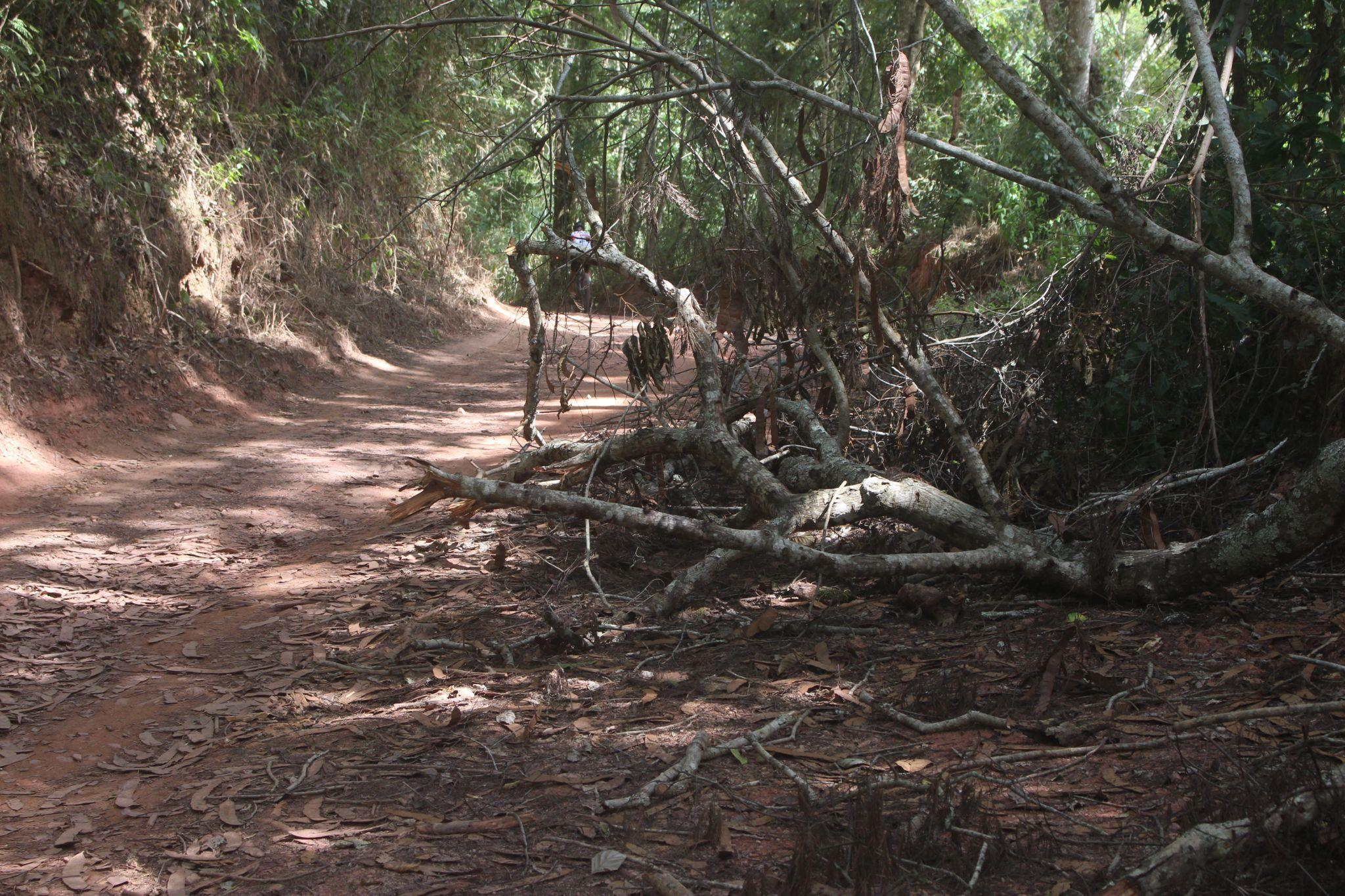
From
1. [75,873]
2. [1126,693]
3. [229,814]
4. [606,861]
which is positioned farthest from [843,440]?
[75,873]

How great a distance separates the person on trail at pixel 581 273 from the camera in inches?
246

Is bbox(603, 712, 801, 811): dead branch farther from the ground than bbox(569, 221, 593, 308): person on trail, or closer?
closer

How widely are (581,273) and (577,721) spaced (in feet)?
11.3

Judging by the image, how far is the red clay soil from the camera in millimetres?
2730

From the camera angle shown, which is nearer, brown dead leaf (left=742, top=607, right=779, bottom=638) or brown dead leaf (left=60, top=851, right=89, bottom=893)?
brown dead leaf (left=60, top=851, right=89, bottom=893)

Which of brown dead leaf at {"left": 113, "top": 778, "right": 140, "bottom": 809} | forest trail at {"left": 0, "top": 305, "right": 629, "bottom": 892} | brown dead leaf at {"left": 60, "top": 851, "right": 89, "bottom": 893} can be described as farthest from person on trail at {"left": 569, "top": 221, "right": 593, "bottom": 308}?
brown dead leaf at {"left": 60, "top": 851, "right": 89, "bottom": 893}

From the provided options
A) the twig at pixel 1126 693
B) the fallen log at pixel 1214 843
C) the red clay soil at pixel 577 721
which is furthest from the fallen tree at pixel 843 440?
the fallen log at pixel 1214 843

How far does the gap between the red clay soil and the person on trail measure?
1585 millimetres

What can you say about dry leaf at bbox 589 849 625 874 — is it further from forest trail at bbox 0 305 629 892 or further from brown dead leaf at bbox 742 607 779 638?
brown dead leaf at bbox 742 607 779 638

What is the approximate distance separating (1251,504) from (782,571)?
2.48m

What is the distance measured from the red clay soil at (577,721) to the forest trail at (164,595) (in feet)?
0.07

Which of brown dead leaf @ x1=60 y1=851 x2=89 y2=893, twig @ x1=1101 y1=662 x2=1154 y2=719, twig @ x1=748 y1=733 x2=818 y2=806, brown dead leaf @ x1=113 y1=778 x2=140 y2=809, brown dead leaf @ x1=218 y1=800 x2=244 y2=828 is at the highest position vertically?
twig @ x1=1101 y1=662 x2=1154 y2=719

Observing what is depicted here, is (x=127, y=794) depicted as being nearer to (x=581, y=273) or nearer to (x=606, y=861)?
(x=606, y=861)

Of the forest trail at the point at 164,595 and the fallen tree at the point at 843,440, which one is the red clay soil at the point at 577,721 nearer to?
the forest trail at the point at 164,595
